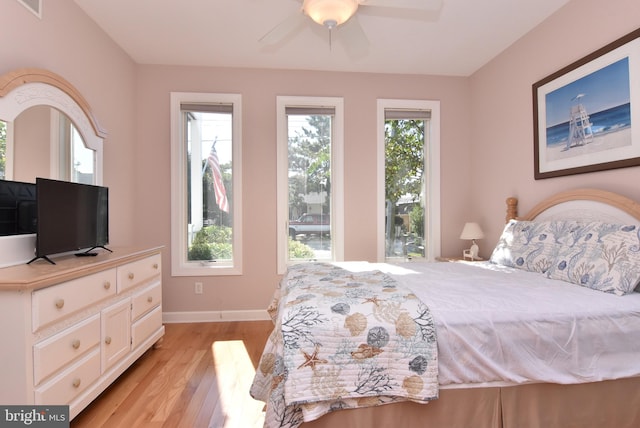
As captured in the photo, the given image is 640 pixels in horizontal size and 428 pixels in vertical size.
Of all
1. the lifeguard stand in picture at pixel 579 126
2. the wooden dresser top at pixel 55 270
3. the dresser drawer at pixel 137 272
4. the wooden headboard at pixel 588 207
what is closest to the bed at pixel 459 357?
the wooden headboard at pixel 588 207

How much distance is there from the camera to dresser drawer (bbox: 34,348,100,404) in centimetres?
146

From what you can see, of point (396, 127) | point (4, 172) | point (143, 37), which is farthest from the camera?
point (396, 127)

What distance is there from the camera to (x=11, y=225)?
5.75 feet

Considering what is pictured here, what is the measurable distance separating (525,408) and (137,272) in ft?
8.14

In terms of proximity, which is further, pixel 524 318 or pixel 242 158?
pixel 242 158

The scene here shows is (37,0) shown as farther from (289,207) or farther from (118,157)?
(289,207)

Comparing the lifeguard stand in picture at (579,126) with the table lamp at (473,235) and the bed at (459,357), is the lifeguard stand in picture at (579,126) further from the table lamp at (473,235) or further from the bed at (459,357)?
the table lamp at (473,235)

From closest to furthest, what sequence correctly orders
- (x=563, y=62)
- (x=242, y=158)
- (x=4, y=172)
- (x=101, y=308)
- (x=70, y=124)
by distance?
(x=4, y=172), (x=101, y=308), (x=70, y=124), (x=563, y=62), (x=242, y=158)

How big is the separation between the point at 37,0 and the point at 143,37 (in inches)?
34.3

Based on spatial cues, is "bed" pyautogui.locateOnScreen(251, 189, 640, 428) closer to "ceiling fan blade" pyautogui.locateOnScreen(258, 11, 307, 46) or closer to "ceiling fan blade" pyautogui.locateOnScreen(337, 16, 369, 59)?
"ceiling fan blade" pyautogui.locateOnScreen(258, 11, 307, 46)

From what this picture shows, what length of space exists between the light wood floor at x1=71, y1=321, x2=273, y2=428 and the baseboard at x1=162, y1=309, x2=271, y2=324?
1.31 feet

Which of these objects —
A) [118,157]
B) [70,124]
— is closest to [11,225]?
[70,124]

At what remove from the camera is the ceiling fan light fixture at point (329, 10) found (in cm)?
189

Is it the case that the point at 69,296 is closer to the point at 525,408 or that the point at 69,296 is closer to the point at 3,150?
the point at 3,150
